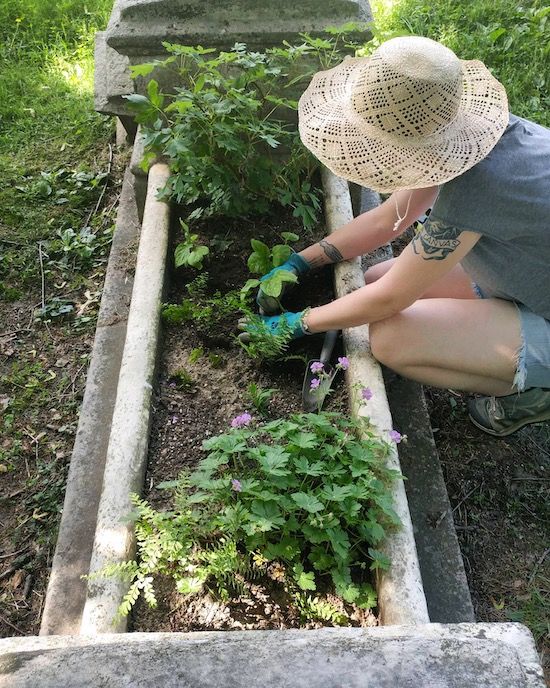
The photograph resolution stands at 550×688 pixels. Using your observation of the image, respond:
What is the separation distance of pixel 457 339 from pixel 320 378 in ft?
1.70

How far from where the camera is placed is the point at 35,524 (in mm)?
2545

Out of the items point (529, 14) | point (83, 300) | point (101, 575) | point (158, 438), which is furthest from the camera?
point (529, 14)

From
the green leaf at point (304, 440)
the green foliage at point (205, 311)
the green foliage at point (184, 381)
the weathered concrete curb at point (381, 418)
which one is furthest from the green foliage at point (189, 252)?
the green leaf at point (304, 440)

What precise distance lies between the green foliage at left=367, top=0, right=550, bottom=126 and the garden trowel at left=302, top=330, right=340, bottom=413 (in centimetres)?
235

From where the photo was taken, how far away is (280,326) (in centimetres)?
233

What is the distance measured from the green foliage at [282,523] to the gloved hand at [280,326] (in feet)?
1.65

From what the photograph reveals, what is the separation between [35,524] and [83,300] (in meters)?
1.27

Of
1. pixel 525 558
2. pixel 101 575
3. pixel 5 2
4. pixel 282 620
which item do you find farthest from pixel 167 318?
pixel 5 2

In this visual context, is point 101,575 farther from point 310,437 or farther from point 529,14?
point 529,14

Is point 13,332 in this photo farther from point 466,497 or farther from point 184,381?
point 466,497

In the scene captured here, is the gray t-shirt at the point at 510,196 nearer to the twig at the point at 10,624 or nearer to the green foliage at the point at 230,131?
the green foliage at the point at 230,131

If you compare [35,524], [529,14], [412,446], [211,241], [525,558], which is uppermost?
[529,14]

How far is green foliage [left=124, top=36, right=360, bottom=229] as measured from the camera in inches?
95.6

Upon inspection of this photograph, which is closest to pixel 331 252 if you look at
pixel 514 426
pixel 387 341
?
pixel 387 341
